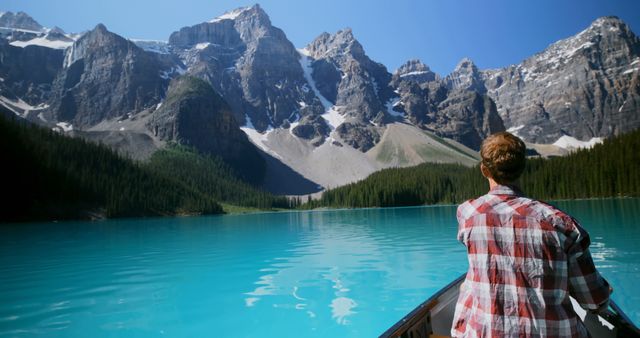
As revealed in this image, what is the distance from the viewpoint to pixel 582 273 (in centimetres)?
358

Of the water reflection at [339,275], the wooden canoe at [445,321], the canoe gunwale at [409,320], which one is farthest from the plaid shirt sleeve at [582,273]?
the water reflection at [339,275]

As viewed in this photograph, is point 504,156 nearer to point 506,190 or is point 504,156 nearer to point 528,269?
point 506,190

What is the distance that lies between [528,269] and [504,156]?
1099mm

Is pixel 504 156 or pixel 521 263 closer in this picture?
pixel 521 263

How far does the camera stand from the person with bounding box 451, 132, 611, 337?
11.5 ft

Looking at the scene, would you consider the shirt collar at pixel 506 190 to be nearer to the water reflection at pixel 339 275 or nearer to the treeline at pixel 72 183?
the water reflection at pixel 339 275

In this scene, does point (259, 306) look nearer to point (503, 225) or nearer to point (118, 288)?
point (118, 288)

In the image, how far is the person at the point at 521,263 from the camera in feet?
11.5

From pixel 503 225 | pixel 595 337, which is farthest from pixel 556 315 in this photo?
pixel 595 337

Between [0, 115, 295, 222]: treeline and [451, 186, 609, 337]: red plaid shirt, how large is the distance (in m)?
119

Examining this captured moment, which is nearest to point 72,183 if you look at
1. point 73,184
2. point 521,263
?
point 73,184

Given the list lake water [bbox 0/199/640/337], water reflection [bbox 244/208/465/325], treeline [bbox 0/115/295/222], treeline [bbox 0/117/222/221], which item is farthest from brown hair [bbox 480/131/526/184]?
treeline [bbox 0/117/222/221]

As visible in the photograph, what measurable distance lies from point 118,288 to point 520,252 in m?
17.9

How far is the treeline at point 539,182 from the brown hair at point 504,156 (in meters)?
113
